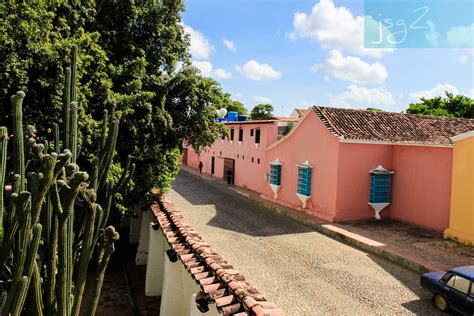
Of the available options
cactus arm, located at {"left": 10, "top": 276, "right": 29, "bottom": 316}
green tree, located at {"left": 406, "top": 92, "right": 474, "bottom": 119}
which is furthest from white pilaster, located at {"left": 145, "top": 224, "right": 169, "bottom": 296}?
green tree, located at {"left": 406, "top": 92, "right": 474, "bottom": 119}

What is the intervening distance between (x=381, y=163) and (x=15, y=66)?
13.8 m

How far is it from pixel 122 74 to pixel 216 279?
755 cm

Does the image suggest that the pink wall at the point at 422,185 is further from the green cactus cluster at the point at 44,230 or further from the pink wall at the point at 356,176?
the green cactus cluster at the point at 44,230

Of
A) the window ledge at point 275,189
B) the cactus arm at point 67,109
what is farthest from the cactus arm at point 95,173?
the window ledge at point 275,189

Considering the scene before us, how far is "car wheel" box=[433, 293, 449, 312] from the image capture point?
7988 mm

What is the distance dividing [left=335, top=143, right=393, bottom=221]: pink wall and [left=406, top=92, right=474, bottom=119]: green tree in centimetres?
2102

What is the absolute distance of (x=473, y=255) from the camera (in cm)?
1101

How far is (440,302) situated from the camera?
26.7 ft

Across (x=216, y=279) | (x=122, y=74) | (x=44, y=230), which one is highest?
(x=122, y=74)

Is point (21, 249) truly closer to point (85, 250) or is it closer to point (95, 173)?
point (85, 250)

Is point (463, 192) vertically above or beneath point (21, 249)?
beneath

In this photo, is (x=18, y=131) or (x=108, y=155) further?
(x=108, y=155)

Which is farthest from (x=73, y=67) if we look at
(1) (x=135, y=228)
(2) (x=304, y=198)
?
(2) (x=304, y=198)

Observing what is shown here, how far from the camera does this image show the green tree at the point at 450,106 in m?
33.1
